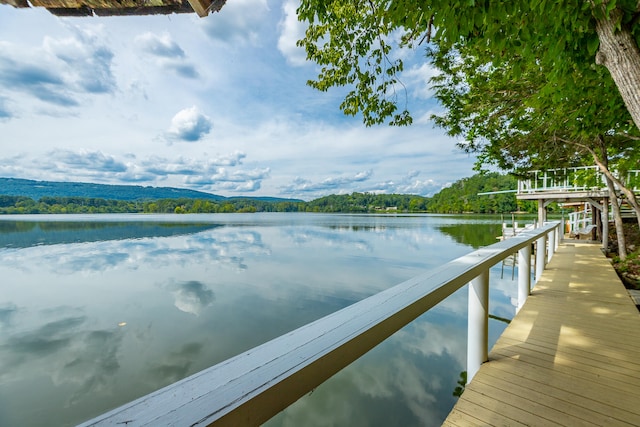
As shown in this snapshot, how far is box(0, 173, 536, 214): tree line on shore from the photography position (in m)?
57.9

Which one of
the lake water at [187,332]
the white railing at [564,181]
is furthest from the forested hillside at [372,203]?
the white railing at [564,181]

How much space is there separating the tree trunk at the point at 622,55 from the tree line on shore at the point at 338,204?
34688 millimetres

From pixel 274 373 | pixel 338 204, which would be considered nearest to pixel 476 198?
pixel 338 204

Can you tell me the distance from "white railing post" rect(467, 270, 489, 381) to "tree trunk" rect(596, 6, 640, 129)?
5.79 feet

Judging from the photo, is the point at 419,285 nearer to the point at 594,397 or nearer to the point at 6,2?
the point at 594,397

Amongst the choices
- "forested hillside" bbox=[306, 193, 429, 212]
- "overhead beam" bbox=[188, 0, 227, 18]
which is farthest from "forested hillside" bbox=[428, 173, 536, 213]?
"overhead beam" bbox=[188, 0, 227, 18]

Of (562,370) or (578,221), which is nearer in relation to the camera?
(562,370)

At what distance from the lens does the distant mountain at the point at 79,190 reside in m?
56.6

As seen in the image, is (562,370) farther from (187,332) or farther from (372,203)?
(372,203)

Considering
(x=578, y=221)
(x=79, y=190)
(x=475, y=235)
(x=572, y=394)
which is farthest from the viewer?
(x=79, y=190)

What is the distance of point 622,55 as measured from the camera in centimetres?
211

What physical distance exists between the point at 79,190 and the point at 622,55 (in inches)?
3580

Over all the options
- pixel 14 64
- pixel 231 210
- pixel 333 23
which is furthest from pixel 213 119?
pixel 231 210

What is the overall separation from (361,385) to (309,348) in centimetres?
521
